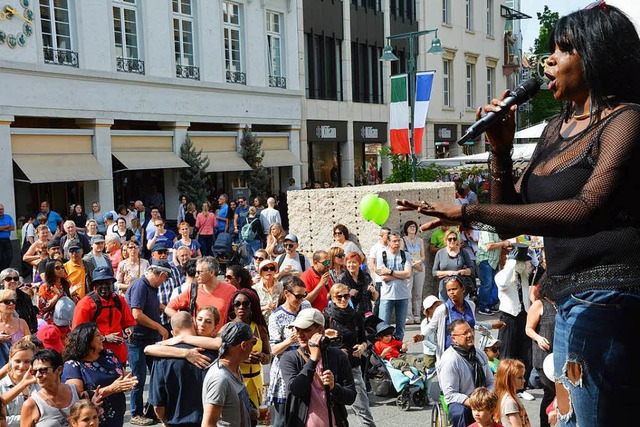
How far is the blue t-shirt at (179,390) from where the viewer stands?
6.17m

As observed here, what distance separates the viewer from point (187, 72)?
82.2ft

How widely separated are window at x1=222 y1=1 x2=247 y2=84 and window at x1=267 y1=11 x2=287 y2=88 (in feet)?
5.31

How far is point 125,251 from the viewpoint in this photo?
10820mm

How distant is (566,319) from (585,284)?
126mm

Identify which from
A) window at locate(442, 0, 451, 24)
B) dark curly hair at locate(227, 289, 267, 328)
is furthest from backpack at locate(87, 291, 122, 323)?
window at locate(442, 0, 451, 24)

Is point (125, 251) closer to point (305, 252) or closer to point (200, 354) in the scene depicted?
point (305, 252)

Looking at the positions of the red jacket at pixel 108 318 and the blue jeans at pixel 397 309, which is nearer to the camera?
the red jacket at pixel 108 318

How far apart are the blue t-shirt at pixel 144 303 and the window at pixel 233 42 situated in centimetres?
1945

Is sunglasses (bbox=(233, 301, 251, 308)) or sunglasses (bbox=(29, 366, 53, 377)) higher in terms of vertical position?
sunglasses (bbox=(233, 301, 251, 308))

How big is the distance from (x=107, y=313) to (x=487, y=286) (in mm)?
7643

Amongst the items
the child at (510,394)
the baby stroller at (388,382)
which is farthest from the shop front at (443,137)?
the child at (510,394)

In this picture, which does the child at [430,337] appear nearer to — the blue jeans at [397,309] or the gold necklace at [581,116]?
the blue jeans at [397,309]

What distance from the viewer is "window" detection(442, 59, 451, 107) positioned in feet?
128

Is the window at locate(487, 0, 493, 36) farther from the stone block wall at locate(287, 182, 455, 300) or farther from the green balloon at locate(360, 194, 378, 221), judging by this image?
the green balloon at locate(360, 194, 378, 221)
